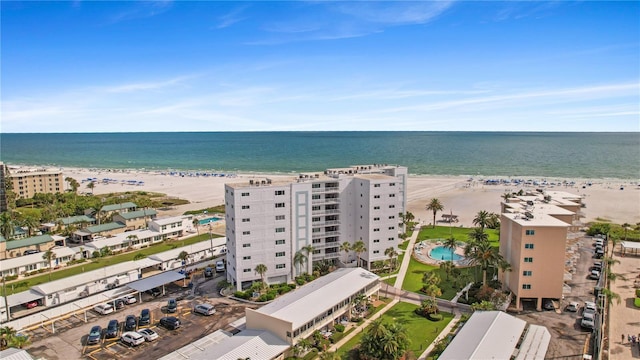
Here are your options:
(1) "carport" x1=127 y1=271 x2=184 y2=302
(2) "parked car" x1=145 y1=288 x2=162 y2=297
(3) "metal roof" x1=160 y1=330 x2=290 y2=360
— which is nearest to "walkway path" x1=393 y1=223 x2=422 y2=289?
(3) "metal roof" x1=160 y1=330 x2=290 y2=360

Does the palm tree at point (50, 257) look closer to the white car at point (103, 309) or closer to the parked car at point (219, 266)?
the white car at point (103, 309)

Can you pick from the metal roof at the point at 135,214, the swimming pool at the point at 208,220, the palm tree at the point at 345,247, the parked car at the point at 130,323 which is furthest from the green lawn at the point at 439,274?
the metal roof at the point at 135,214

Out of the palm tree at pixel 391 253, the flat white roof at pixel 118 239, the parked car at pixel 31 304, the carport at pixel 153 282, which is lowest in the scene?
the parked car at pixel 31 304

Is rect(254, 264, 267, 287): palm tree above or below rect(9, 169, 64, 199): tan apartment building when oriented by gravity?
below

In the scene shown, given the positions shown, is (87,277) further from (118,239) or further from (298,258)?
(298,258)

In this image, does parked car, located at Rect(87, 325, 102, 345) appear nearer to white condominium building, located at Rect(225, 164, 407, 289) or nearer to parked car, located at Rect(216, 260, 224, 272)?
white condominium building, located at Rect(225, 164, 407, 289)
